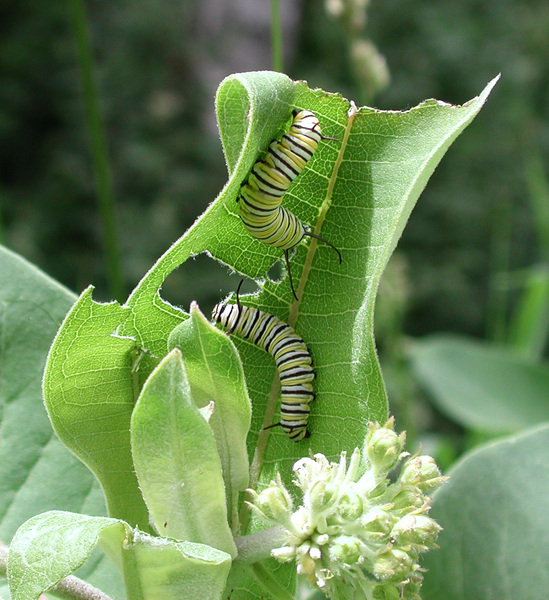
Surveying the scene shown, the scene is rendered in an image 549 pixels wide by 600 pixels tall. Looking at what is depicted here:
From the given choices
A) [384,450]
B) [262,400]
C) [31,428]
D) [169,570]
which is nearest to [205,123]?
[31,428]

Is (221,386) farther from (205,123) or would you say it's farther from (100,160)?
(205,123)

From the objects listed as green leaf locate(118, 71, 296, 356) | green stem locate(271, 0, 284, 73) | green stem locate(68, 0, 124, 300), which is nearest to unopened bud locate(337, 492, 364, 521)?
green leaf locate(118, 71, 296, 356)

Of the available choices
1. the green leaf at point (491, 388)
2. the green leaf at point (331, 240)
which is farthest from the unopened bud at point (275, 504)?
the green leaf at point (491, 388)

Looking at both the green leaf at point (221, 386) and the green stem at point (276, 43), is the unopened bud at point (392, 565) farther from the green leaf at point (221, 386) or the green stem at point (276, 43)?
the green stem at point (276, 43)

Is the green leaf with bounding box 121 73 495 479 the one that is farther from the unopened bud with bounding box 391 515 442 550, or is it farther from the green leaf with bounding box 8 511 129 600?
the green leaf with bounding box 8 511 129 600

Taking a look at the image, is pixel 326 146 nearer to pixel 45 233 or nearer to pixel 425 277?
pixel 45 233

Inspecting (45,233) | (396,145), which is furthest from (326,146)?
(45,233)

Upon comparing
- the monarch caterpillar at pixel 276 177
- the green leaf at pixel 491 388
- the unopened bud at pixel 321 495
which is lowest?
the unopened bud at pixel 321 495
